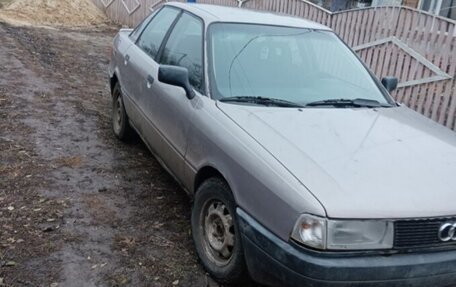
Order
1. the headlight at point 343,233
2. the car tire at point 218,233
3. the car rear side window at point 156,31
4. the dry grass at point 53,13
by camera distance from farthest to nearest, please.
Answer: the dry grass at point 53,13 → the car rear side window at point 156,31 → the car tire at point 218,233 → the headlight at point 343,233

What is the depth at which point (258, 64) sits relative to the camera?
3938mm

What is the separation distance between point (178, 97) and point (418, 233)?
2074 mm

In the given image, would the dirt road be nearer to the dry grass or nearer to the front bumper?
the front bumper

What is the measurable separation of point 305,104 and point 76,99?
15.1 ft

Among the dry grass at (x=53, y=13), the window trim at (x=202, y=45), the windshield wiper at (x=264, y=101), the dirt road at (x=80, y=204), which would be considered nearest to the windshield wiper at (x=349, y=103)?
the windshield wiper at (x=264, y=101)

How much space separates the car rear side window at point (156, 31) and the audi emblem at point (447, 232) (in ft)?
9.88

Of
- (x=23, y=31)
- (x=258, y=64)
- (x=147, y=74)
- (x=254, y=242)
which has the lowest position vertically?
(x=23, y=31)

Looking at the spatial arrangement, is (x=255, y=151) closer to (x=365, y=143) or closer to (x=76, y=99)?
(x=365, y=143)

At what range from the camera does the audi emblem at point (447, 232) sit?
2689 millimetres

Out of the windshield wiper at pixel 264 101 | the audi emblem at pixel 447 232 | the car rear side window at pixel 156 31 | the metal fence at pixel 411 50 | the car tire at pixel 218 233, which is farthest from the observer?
the metal fence at pixel 411 50

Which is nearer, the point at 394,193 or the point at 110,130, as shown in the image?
the point at 394,193

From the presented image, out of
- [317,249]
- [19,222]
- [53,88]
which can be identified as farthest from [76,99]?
[317,249]

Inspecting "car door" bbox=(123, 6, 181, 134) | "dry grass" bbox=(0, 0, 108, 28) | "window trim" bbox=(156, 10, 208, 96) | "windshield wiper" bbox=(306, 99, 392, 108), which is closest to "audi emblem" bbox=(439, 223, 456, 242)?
"windshield wiper" bbox=(306, 99, 392, 108)

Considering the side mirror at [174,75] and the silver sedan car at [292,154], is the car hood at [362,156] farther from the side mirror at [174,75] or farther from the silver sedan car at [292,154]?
the side mirror at [174,75]
